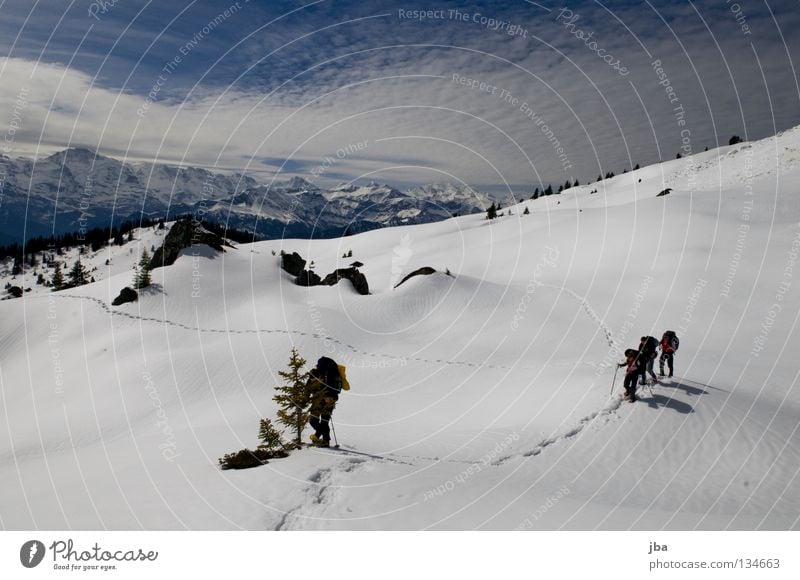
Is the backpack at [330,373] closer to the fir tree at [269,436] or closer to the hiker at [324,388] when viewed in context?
the hiker at [324,388]

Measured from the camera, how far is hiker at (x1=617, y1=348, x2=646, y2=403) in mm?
15031

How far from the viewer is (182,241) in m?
44.8

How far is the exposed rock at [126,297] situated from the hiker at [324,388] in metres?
27.5

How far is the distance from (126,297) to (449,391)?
26.8 metres

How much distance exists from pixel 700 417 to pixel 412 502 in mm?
11585

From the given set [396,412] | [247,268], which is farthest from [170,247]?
[396,412]

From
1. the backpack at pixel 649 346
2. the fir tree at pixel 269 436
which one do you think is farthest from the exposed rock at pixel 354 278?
the fir tree at pixel 269 436

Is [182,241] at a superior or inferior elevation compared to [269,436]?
superior

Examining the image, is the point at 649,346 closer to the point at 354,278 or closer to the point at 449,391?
the point at 449,391

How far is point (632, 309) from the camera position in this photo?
3325cm

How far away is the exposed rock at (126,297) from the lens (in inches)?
1299

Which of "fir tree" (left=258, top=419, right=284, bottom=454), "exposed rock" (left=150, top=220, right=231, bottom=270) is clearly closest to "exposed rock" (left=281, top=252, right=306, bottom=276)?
"exposed rock" (left=150, top=220, right=231, bottom=270)

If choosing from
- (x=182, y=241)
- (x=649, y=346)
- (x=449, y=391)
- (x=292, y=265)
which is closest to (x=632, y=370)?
(x=649, y=346)

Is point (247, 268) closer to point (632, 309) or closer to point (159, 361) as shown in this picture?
point (159, 361)
